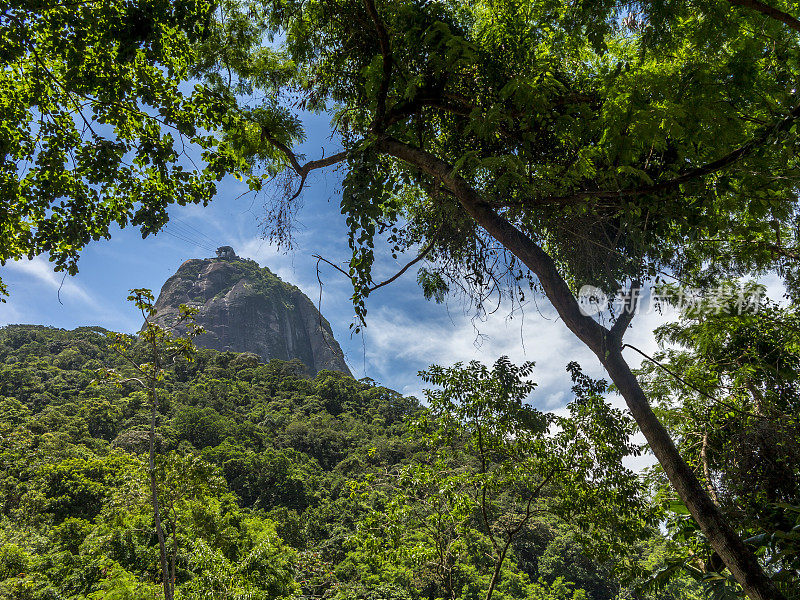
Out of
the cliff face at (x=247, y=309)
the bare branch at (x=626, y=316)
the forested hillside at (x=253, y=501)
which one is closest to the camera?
the bare branch at (x=626, y=316)

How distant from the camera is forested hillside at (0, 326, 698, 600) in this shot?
5.53 metres

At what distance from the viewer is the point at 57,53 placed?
134 inches

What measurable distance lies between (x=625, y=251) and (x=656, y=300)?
33.9 inches

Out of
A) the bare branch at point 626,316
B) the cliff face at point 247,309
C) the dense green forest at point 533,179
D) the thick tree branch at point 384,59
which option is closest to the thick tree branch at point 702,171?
the dense green forest at point 533,179

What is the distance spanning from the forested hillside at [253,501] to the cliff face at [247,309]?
3340 cm

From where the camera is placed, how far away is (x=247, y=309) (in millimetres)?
80750

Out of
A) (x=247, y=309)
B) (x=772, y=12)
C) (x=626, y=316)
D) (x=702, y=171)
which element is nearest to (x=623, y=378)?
(x=626, y=316)

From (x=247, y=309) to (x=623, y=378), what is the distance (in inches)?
3296

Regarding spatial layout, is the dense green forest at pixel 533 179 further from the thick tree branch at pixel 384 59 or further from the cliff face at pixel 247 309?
the cliff face at pixel 247 309

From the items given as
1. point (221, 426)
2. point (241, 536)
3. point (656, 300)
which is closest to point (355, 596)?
point (241, 536)

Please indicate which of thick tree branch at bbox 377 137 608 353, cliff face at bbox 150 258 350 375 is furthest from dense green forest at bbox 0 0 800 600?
cliff face at bbox 150 258 350 375

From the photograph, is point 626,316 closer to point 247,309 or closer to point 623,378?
point 623,378

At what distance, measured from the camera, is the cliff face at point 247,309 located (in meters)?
78.1

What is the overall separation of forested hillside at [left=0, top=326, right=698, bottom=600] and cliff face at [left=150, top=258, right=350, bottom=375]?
33396 millimetres
